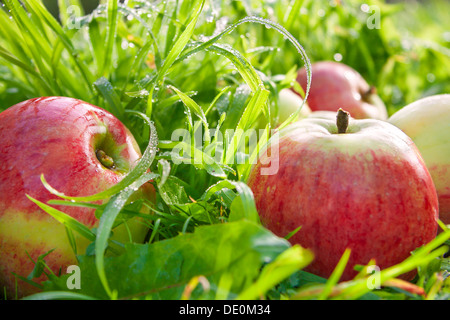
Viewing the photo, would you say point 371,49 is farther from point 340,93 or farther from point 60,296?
point 60,296

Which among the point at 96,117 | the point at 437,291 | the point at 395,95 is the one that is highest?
the point at 96,117

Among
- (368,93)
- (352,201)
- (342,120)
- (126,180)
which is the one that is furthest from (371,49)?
(126,180)

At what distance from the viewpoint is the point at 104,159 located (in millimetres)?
708

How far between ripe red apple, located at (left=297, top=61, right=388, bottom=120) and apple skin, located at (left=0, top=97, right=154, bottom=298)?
2.75ft

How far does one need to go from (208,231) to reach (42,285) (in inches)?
10.4

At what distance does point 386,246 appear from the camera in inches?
24.6

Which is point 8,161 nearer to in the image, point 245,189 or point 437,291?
point 245,189

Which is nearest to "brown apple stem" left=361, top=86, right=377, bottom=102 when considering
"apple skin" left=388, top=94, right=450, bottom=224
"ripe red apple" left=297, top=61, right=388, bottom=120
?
"ripe red apple" left=297, top=61, right=388, bottom=120

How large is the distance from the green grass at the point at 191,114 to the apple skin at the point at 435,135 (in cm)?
13

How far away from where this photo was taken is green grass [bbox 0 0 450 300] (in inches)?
19.9

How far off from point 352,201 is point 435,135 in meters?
0.34

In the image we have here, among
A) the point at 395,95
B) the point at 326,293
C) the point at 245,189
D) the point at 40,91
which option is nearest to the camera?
the point at 326,293

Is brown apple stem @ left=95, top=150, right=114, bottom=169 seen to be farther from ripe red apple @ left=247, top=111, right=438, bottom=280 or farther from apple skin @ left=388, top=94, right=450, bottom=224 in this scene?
apple skin @ left=388, top=94, right=450, bottom=224
